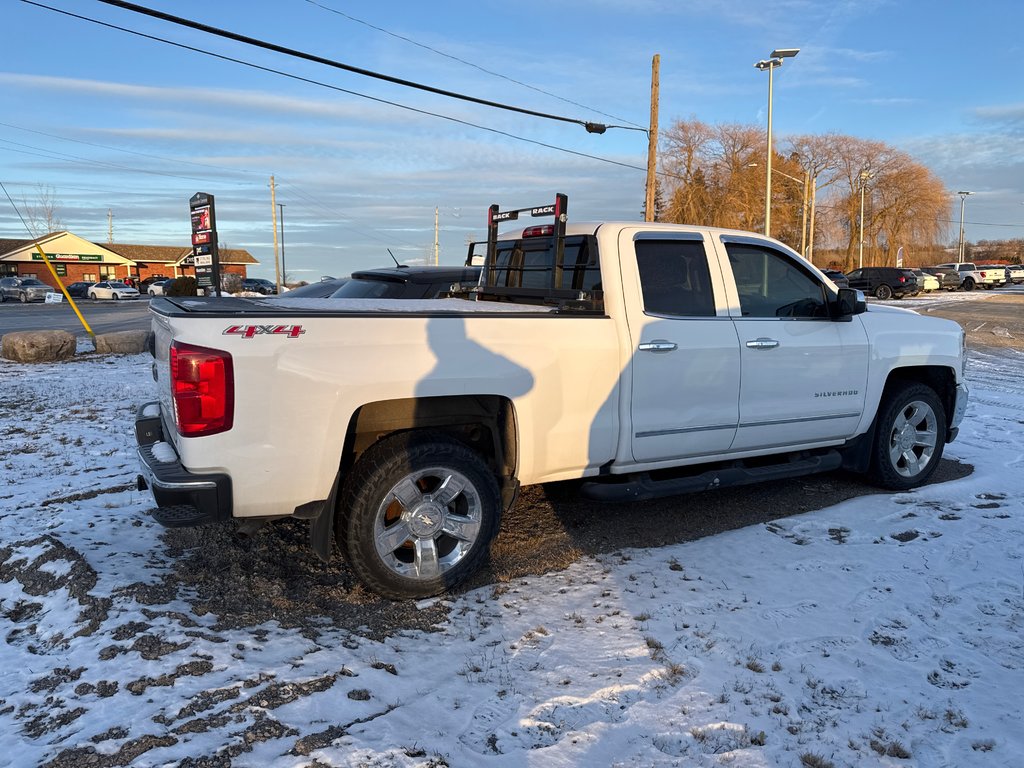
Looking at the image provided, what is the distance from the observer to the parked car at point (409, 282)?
27.0 feet

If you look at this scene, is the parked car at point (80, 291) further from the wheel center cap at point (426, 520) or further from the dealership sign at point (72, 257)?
the wheel center cap at point (426, 520)

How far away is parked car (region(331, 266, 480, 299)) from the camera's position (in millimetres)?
8227

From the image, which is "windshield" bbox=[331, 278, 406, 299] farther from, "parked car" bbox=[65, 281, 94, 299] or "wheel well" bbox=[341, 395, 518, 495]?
"parked car" bbox=[65, 281, 94, 299]

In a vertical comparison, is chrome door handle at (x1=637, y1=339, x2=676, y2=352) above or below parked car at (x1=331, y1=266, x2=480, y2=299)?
below

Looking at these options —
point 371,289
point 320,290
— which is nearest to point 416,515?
point 371,289

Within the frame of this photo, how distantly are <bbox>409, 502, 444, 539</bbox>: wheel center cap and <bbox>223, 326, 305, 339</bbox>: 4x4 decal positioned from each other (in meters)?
1.10

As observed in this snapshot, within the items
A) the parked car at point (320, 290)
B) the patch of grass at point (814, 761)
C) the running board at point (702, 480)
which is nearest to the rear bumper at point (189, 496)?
the running board at point (702, 480)

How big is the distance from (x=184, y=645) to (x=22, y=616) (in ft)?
3.25

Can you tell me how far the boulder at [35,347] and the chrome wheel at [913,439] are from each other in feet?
43.1

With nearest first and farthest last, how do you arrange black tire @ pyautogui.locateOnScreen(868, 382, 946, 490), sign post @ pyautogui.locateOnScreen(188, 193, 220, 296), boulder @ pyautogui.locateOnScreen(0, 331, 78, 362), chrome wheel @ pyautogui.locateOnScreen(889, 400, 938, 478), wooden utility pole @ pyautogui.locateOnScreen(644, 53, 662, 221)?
black tire @ pyautogui.locateOnScreen(868, 382, 946, 490)
chrome wheel @ pyautogui.locateOnScreen(889, 400, 938, 478)
boulder @ pyautogui.locateOnScreen(0, 331, 78, 362)
sign post @ pyautogui.locateOnScreen(188, 193, 220, 296)
wooden utility pole @ pyautogui.locateOnScreen(644, 53, 662, 221)

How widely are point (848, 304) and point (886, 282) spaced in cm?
3816

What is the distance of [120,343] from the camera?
14.2m

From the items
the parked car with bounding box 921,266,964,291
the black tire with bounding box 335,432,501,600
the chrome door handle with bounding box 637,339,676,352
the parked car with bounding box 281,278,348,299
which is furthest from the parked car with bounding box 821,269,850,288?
the black tire with bounding box 335,432,501,600

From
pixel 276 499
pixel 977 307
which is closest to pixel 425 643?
pixel 276 499
